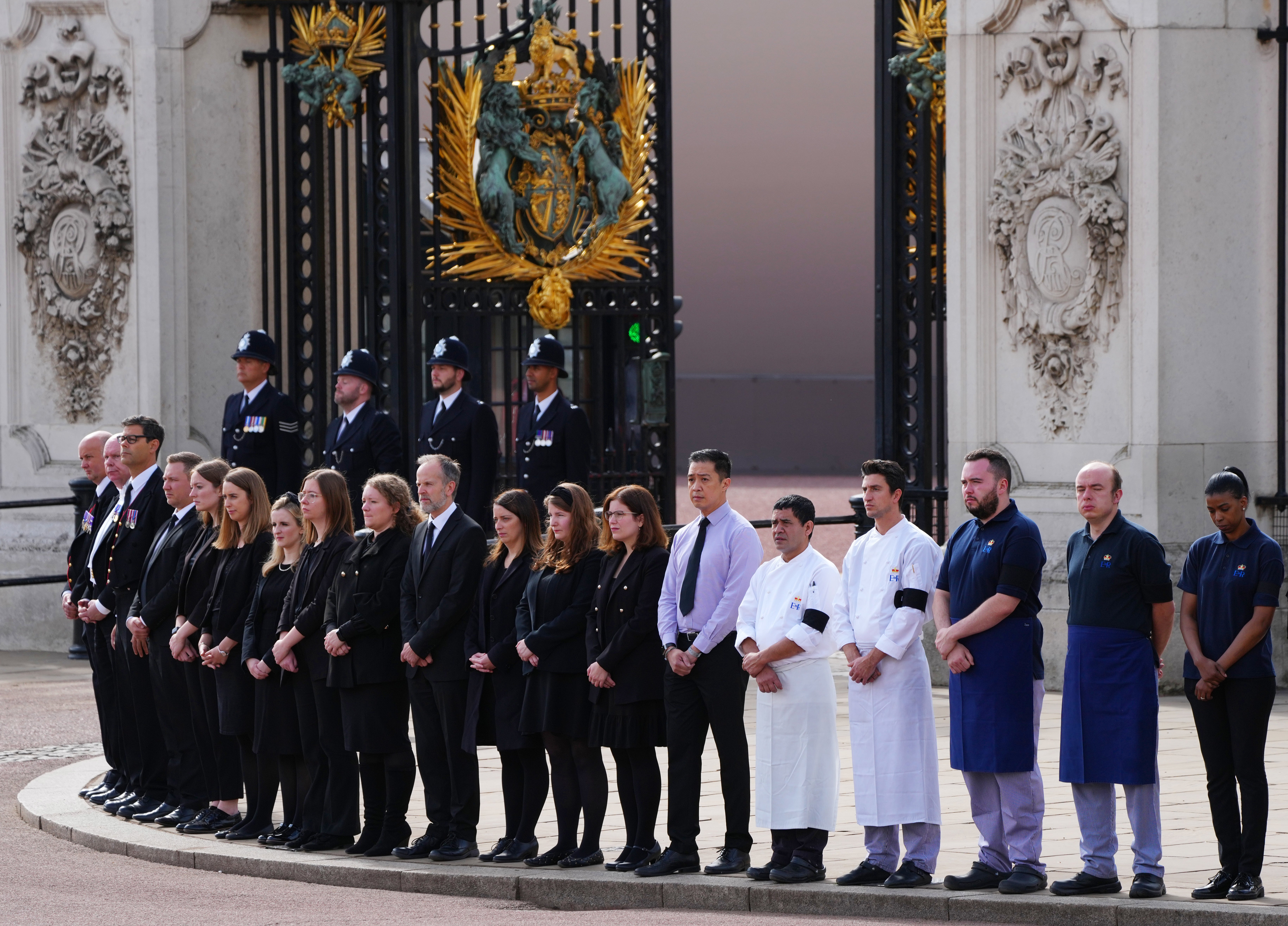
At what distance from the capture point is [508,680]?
8836 mm

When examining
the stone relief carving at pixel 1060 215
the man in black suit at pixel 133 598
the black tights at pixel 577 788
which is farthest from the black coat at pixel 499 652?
the stone relief carving at pixel 1060 215

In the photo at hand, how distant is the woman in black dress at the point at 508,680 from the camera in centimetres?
880

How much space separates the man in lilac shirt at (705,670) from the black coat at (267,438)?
4788 mm

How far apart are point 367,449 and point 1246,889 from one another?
618 centimetres

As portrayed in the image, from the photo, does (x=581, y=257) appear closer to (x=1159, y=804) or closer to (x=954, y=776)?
(x=954, y=776)

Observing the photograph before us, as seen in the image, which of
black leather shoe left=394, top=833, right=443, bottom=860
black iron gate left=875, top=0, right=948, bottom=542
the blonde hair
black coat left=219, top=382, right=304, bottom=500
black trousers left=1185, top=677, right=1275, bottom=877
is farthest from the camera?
Answer: black iron gate left=875, top=0, right=948, bottom=542

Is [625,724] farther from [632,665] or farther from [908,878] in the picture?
[908,878]

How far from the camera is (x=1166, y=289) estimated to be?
12.5 metres

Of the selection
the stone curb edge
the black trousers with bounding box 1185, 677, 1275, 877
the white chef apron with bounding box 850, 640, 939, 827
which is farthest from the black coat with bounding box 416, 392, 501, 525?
the black trousers with bounding box 1185, 677, 1275, 877

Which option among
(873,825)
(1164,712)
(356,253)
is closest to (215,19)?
(356,253)

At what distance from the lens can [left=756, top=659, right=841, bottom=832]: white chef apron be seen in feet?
26.9

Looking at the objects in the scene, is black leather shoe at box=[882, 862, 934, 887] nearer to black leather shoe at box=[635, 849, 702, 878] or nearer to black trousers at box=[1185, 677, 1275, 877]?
black leather shoe at box=[635, 849, 702, 878]

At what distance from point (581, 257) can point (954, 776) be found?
18.0 feet

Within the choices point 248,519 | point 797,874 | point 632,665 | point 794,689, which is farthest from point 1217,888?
point 248,519
